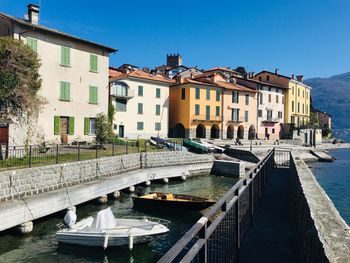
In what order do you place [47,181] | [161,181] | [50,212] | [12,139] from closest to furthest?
[50,212] < [47,181] < [12,139] < [161,181]

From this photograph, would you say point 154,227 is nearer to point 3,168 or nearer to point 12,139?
point 3,168

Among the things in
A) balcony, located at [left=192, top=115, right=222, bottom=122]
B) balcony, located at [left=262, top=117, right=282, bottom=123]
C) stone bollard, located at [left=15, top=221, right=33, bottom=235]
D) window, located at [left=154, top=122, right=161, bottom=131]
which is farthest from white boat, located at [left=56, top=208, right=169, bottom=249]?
balcony, located at [left=262, top=117, right=282, bottom=123]

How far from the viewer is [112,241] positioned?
574 inches

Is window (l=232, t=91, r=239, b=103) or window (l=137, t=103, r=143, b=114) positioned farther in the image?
window (l=232, t=91, r=239, b=103)

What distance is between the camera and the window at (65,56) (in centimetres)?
3516

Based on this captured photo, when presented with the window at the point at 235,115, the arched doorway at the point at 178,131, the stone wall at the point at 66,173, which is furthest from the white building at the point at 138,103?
the stone wall at the point at 66,173

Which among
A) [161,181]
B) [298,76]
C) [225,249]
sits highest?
[298,76]

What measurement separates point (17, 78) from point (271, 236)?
1017 inches

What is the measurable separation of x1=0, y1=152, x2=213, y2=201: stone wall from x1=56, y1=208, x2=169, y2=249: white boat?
401 centimetres

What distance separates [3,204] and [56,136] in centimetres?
1986

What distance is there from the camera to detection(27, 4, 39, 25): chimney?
3453cm

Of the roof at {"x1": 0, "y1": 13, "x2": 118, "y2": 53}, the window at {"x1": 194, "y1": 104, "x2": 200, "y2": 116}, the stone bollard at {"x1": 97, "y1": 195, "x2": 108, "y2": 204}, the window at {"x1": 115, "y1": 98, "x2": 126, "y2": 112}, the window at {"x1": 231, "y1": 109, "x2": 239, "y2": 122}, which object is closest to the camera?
the stone bollard at {"x1": 97, "y1": 195, "x2": 108, "y2": 204}

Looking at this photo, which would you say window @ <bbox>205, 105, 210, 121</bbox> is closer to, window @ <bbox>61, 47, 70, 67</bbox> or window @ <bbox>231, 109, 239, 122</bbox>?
window @ <bbox>231, 109, 239, 122</bbox>

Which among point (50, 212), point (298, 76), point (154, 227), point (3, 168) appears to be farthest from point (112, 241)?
point (298, 76)
